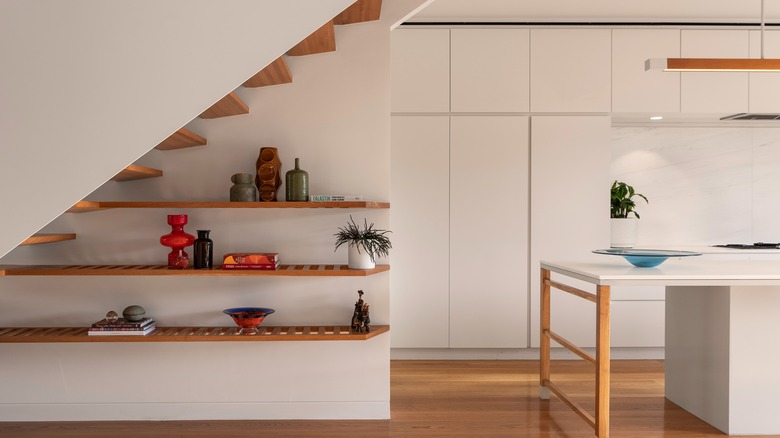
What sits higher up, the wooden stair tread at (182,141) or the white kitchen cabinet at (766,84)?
the white kitchen cabinet at (766,84)

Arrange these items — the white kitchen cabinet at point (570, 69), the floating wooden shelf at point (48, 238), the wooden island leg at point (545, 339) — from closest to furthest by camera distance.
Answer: the floating wooden shelf at point (48, 238)
the wooden island leg at point (545, 339)
the white kitchen cabinet at point (570, 69)

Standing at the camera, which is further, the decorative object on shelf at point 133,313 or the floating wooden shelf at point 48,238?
the decorative object on shelf at point 133,313

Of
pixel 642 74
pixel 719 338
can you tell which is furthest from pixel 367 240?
pixel 642 74

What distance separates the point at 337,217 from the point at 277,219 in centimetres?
33

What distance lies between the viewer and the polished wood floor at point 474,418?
323 cm

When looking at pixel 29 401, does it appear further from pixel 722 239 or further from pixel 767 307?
pixel 722 239

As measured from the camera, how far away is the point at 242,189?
10.6ft

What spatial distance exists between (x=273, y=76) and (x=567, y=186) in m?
2.54

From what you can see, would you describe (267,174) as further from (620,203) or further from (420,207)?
(620,203)

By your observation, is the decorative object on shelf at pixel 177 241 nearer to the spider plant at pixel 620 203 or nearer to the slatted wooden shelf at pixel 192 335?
the slatted wooden shelf at pixel 192 335

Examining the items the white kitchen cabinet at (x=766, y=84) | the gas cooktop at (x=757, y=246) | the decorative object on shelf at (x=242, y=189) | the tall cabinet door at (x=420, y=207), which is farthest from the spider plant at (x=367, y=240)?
the white kitchen cabinet at (x=766, y=84)

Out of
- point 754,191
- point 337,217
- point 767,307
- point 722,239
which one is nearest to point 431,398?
point 337,217

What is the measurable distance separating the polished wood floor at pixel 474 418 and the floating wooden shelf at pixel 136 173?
1.31 m

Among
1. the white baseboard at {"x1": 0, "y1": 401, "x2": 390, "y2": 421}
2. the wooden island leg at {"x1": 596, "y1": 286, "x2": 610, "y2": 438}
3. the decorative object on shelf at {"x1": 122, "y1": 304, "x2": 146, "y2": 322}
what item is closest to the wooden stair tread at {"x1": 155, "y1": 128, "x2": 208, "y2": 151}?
the decorative object on shelf at {"x1": 122, "y1": 304, "x2": 146, "y2": 322}
